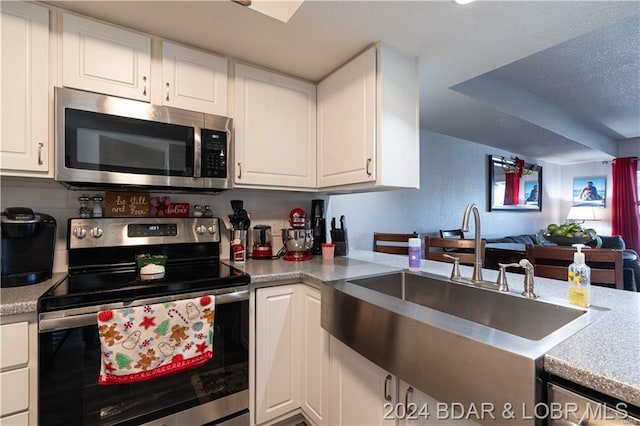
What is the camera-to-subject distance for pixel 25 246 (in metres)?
1.24

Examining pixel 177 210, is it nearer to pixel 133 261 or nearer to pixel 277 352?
pixel 133 261

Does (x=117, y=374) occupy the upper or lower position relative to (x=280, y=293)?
lower

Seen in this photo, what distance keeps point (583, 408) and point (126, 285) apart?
1508mm

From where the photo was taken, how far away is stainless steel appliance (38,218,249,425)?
104 centimetres

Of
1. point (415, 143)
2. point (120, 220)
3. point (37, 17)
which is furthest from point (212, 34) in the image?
point (415, 143)

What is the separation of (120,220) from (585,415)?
1.93 meters

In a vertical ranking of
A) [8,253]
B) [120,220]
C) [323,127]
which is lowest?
[8,253]

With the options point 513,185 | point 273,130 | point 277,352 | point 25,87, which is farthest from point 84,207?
point 513,185

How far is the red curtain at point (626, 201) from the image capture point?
5.15 m

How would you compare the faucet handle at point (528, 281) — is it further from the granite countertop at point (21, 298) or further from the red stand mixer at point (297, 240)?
the granite countertop at point (21, 298)

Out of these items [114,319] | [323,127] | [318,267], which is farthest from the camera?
[323,127]

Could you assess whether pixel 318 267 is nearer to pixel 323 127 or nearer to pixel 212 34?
pixel 323 127

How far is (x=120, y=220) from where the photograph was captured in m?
1.55

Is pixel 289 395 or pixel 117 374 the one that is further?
pixel 289 395
